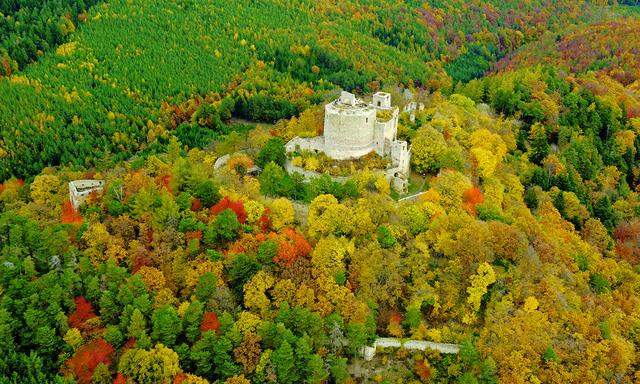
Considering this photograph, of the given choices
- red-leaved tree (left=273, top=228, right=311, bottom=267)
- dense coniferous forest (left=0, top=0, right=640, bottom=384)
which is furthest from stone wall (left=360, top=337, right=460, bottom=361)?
red-leaved tree (left=273, top=228, right=311, bottom=267)

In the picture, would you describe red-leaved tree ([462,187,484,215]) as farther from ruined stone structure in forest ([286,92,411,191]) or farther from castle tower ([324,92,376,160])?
castle tower ([324,92,376,160])

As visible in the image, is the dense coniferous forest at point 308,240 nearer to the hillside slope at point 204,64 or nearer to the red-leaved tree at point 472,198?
the red-leaved tree at point 472,198

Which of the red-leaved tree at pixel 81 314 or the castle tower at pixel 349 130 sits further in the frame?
the castle tower at pixel 349 130

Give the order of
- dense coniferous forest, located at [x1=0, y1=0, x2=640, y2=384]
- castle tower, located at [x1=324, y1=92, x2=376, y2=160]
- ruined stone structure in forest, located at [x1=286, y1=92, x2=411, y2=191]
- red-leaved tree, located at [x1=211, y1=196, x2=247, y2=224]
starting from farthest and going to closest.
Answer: ruined stone structure in forest, located at [x1=286, y1=92, x2=411, y2=191]
castle tower, located at [x1=324, y1=92, x2=376, y2=160]
red-leaved tree, located at [x1=211, y1=196, x2=247, y2=224]
dense coniferous forest, located at [x1=0, y1=0, x2=640, y2=384]

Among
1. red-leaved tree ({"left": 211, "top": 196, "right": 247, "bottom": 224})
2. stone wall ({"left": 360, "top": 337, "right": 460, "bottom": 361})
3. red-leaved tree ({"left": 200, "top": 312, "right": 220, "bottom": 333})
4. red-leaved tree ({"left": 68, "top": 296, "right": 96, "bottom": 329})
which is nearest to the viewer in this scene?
red-leaved tree ({"left": 200, "top": 312, "right": 220, "bottom": 333})

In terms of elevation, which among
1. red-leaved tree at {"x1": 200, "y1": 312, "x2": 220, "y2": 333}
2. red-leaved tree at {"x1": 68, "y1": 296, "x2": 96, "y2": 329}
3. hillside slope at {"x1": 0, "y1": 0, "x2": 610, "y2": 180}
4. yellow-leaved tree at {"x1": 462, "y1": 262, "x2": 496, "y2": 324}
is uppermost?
yellow-leaved tree at {"x1": 462, "y1": 262, "x2": 496, "y2": 324}

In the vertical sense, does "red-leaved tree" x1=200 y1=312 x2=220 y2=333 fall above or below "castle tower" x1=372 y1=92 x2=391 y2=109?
below

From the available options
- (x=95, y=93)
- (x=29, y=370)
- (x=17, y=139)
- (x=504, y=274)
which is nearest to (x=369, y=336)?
(x=504, y=274)

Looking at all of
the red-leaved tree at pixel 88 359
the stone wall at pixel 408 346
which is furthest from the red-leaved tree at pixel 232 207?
the stone wall at pixel 408 346
